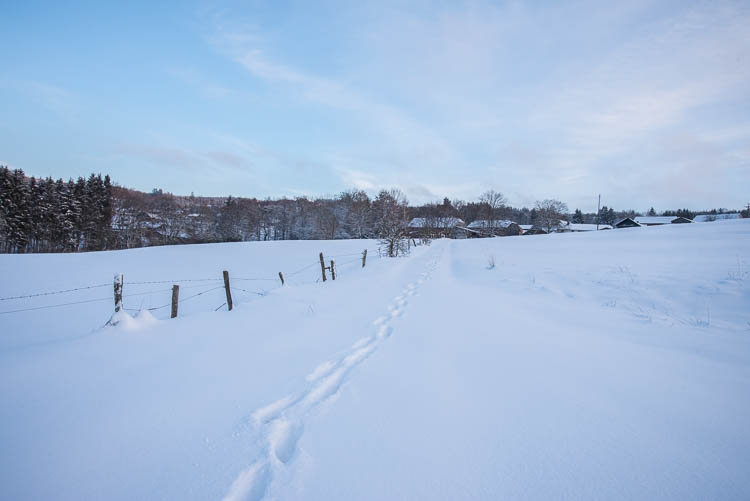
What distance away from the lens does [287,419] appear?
2.60 m

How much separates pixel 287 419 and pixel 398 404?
42.3 inches

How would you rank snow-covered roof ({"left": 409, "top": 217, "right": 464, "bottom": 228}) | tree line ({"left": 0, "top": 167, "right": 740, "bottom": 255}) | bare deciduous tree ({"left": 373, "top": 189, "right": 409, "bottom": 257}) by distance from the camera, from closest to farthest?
bare deciduous tree ({"left": 373, "top": 189, "right": 409, "bottom": 257}) → tree line ({"left": 0, "top": 167, "right": 740, "bottom": 255}) → snow-covered roof ({"left": 409, "top": 217, "right": 464, "bottom": 228})

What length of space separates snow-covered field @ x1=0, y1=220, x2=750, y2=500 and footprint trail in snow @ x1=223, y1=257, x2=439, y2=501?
0.02 m

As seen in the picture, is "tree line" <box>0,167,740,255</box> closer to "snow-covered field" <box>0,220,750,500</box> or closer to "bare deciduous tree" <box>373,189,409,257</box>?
"bare deciduous tree" <box>373,189,409,257</box>

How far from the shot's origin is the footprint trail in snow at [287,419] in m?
1.91

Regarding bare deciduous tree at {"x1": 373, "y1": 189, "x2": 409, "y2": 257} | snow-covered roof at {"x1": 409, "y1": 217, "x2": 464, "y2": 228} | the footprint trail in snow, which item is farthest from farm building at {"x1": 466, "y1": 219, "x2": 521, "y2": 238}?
the footprint trail in snow

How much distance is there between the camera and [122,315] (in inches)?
202

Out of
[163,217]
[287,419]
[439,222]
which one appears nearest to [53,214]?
[163,217]

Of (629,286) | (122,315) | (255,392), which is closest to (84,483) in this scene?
(255,392)

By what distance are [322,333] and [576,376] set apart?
369 cm

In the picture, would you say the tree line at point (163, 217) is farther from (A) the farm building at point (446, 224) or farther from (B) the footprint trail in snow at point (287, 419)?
(B) the footprint trail in snow at point (287, 419)

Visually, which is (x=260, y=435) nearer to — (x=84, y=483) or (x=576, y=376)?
(x=84, y=483)

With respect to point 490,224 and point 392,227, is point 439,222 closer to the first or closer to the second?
point 490,224

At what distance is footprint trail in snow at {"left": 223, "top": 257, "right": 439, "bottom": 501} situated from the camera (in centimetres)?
191
